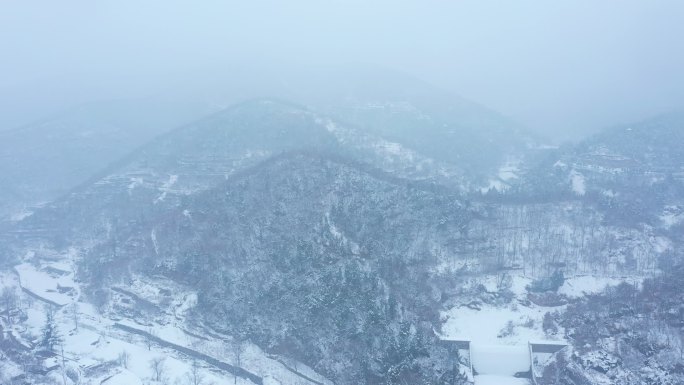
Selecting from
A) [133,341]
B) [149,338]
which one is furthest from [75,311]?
[149,338]

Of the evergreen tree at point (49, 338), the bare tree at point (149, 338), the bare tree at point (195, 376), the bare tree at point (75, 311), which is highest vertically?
the evergreen tree at point (49, 338)

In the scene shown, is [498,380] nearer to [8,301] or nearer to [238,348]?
[238,348]

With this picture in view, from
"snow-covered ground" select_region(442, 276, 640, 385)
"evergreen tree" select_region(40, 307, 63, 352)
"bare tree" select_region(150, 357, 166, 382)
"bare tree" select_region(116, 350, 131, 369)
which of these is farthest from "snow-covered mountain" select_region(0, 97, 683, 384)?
"evergreen tree" select_region(40, 307, 63, 352)

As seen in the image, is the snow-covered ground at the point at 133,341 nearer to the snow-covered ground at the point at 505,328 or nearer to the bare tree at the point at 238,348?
the bare tree at the point at 238,348

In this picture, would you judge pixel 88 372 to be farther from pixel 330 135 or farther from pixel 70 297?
pixel 330 135

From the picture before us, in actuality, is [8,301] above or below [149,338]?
above

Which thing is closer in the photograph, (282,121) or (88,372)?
(88,372)

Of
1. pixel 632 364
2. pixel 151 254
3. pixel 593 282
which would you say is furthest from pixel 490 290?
pixel 151 254

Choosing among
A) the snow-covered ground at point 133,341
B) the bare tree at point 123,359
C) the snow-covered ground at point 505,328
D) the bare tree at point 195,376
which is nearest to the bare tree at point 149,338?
the snow-covered ground at point 133,341
